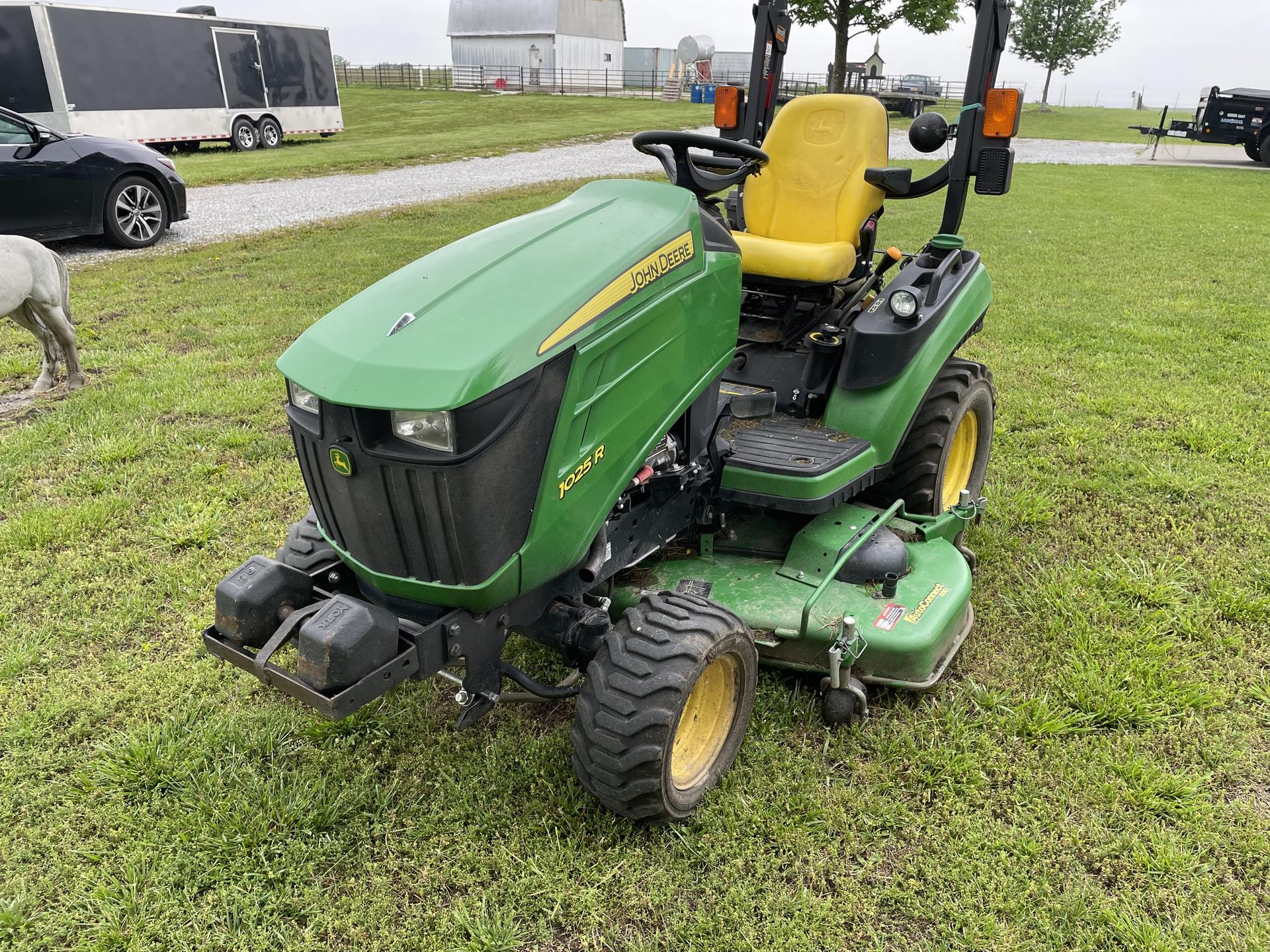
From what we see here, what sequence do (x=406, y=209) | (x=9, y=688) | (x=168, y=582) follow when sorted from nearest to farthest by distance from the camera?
(x=9, y=688), (x=168, y=582), (x=406, y=209)

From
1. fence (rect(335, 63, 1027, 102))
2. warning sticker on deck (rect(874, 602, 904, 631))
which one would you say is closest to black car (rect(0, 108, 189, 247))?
warning sticker on deck (rect(874, 602, 904, 631))

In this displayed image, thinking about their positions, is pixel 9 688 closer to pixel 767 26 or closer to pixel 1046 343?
pixel 767 26

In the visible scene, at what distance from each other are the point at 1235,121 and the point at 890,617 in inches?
859

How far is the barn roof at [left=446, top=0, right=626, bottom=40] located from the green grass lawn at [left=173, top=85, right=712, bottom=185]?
15030 mm

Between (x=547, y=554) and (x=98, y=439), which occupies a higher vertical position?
(x=547, y=554)

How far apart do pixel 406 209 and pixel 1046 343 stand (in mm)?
7972

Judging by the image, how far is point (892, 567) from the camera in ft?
9.59

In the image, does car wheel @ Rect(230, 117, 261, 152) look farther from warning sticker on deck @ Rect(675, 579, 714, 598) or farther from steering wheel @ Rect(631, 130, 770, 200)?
warning sticker on deck @ Rect(675, 579, 714, 598)

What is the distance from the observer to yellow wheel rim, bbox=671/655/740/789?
243 cm

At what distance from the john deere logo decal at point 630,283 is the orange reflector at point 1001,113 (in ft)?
5.80

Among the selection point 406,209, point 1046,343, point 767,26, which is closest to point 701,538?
point 767,26

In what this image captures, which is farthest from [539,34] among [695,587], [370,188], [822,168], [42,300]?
[695,587]

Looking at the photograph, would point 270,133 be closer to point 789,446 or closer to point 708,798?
point 789,446

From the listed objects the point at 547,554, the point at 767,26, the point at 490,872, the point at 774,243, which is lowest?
the point at 490,872
